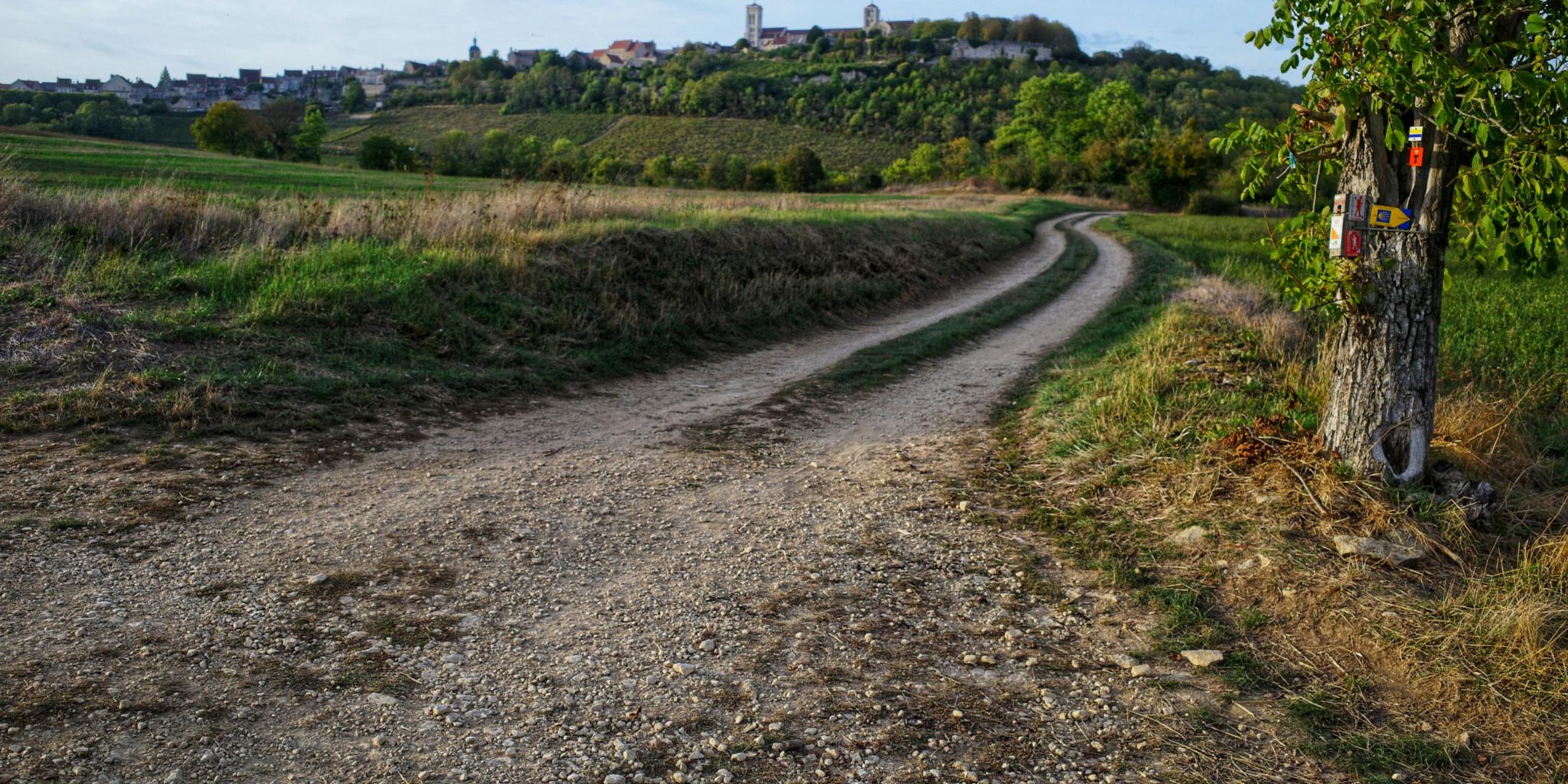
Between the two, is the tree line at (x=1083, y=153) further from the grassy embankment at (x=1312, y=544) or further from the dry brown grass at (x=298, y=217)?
the grassy embankment at (x=1312, y=544)

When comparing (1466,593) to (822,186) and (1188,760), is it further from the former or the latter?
(822,186)

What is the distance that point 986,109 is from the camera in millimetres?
111812

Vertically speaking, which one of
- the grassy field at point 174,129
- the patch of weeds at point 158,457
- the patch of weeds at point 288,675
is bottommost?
the patch of weeds at point 288,675

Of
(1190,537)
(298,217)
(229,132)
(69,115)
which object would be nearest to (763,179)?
(229,132)

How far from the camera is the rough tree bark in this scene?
213 inches

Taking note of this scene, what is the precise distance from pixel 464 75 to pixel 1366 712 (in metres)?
148

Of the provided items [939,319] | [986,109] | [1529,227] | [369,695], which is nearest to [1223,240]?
[939,319]

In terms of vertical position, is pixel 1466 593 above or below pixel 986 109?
below

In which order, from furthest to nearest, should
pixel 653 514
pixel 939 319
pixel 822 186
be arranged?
pixel 822 186
pixel 939 319
pixel 653 514

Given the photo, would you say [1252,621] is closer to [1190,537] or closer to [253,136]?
[1190,537]

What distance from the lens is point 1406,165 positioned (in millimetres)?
5520

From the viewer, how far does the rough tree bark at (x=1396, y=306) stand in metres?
5.41

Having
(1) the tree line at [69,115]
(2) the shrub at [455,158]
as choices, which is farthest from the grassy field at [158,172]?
(2) the shrub at [455,158]

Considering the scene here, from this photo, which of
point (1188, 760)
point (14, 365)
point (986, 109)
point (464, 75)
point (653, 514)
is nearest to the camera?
point (1188, 760)
